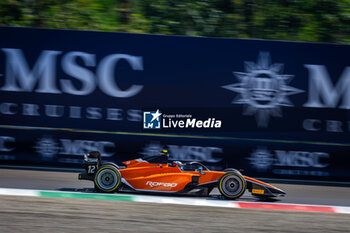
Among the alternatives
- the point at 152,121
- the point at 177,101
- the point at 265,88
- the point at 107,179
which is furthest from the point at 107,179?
the point at 265,88

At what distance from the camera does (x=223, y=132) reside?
33.1ft

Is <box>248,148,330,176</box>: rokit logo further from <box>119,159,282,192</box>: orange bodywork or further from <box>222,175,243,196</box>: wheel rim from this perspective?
<box>119,159,282,192</box>: orange bodywork

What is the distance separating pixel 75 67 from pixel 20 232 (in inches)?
208

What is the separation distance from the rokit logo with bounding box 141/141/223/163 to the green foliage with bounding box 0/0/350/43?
3743mm

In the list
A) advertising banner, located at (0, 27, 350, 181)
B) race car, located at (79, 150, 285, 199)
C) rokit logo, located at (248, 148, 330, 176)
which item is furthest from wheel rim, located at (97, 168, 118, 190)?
rokit logo, located at (248, 148, 330, 176)

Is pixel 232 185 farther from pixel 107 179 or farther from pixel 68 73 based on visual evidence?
pixel 68 73

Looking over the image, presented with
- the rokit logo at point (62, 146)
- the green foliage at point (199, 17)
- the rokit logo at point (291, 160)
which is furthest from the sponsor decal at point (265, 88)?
the rokit logo at point (62, 146)

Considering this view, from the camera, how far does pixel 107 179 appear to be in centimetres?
767

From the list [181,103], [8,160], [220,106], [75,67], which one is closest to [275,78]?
[220,106]

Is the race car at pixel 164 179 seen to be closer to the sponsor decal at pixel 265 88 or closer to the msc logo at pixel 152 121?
the msc logo at pixel 152 121

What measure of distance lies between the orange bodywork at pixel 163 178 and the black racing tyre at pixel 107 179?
14 cm

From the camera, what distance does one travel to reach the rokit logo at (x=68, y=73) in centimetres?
1014

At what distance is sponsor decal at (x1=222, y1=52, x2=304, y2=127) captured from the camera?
10086 millimetres

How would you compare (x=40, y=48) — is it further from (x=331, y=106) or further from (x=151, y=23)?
(x=331, y=106)
